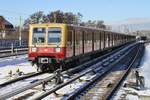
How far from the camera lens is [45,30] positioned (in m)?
23.7

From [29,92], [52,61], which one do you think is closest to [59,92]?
[29,92]

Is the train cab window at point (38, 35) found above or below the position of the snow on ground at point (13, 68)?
above

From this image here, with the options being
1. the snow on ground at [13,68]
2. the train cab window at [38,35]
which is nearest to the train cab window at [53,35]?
the train cab window at [38,35]

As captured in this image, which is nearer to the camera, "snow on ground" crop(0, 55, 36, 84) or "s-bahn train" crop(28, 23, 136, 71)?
"snow on ground" crop(0, 55, 36, 84)

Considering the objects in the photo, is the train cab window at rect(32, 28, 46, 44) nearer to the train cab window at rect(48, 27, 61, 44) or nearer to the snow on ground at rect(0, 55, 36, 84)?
the train cab window at rect(48, 27, 61, 44)

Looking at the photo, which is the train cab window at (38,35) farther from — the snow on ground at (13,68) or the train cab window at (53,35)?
the snow on ground at (13,68)

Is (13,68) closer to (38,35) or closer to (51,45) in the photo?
(38,35)

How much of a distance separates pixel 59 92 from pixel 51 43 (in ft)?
26.8

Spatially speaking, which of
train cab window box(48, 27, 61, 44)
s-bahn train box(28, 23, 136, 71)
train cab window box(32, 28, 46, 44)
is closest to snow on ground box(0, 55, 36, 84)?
s-bahn train box(28, 23, 136, 71)

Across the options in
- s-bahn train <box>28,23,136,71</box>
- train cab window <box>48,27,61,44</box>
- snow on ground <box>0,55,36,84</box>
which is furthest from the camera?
train cab window <box>48,27,61,44</box>

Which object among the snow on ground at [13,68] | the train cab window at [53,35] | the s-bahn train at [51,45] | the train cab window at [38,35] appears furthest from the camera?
the train cab window at [38,35]

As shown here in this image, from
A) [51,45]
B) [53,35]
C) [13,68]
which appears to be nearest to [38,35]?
[53,35]

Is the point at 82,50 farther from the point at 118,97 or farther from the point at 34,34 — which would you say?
the point at 118,97

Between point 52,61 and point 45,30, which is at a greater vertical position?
point 45,30
